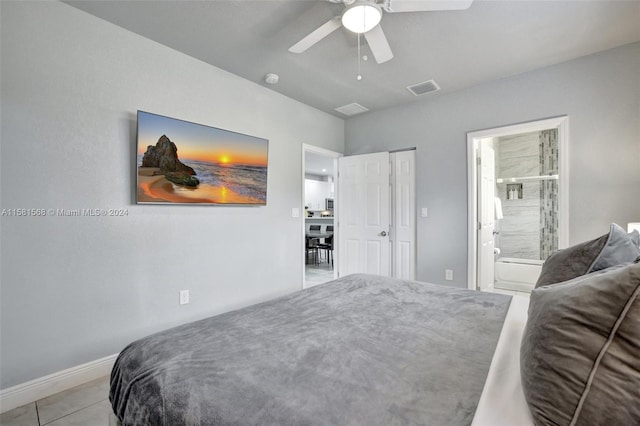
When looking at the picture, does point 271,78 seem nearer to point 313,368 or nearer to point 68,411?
point 313,368

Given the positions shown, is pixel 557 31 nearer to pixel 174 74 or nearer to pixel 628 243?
pixel 628 243

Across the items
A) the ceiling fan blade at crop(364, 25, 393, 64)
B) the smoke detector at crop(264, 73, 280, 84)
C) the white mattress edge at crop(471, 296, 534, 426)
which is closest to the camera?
the white mattress edge at crop(471, 296, 534, 426)

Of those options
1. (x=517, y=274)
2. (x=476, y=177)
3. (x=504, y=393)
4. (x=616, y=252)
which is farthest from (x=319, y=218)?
(x=504, y=393)

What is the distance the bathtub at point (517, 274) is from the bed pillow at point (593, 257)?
10.4 feet

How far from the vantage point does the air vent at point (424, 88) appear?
3288mm

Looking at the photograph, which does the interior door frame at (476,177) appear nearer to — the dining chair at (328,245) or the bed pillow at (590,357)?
the bed pillow at (590,357)

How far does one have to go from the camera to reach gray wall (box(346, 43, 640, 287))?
2596mm

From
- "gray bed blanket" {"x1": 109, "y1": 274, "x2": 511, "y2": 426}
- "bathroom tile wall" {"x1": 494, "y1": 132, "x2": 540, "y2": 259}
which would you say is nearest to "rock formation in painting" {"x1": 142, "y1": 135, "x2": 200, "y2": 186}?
"gray bed blanket" {"x1": 109, "y1": 274, "x2": 511, "y2": 426}

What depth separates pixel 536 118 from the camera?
303 centimetres

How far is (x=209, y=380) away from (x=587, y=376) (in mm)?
974

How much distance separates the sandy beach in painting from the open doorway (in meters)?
1.17

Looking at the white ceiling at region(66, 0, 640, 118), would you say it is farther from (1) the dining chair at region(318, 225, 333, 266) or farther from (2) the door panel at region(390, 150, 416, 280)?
(1) the dining chair at region(318, 225, 333, 266)

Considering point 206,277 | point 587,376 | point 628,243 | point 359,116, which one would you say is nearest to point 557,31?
point 628,243

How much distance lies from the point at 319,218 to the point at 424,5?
6328 millimetres
